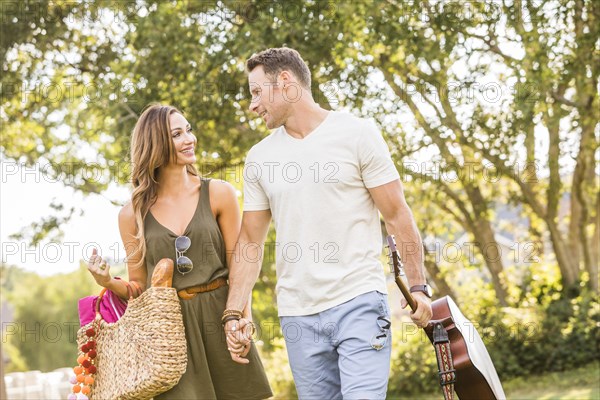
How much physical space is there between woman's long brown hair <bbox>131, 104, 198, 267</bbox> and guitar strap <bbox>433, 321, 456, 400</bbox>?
60.0 inches

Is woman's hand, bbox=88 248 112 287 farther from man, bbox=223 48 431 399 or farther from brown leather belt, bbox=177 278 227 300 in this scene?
man, bbox=223 48 431 399

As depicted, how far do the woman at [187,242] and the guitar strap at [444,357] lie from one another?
923 millimetres

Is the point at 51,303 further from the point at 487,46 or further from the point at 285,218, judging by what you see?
the point at 285,218

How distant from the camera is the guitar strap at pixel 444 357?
4238 millimetres

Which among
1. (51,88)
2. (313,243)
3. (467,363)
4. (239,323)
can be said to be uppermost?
(51,88)

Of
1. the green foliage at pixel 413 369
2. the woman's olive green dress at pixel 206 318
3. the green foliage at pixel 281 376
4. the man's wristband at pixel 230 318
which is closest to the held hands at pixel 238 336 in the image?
the man's wristband at pixel 230 318

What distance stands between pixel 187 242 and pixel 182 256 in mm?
73

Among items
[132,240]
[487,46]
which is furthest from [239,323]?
[487,46]

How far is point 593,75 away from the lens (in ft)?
34.4

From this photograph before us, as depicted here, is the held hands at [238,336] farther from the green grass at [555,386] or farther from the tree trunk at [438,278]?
the tree trunk at [438,278]

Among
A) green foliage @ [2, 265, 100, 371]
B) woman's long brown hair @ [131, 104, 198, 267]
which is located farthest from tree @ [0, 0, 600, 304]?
green foliage @ [2, 265, 100, 371]

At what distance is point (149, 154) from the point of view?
4.63m

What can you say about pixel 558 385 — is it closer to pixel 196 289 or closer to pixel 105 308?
pixel 196 289

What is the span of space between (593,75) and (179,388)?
304 inches
